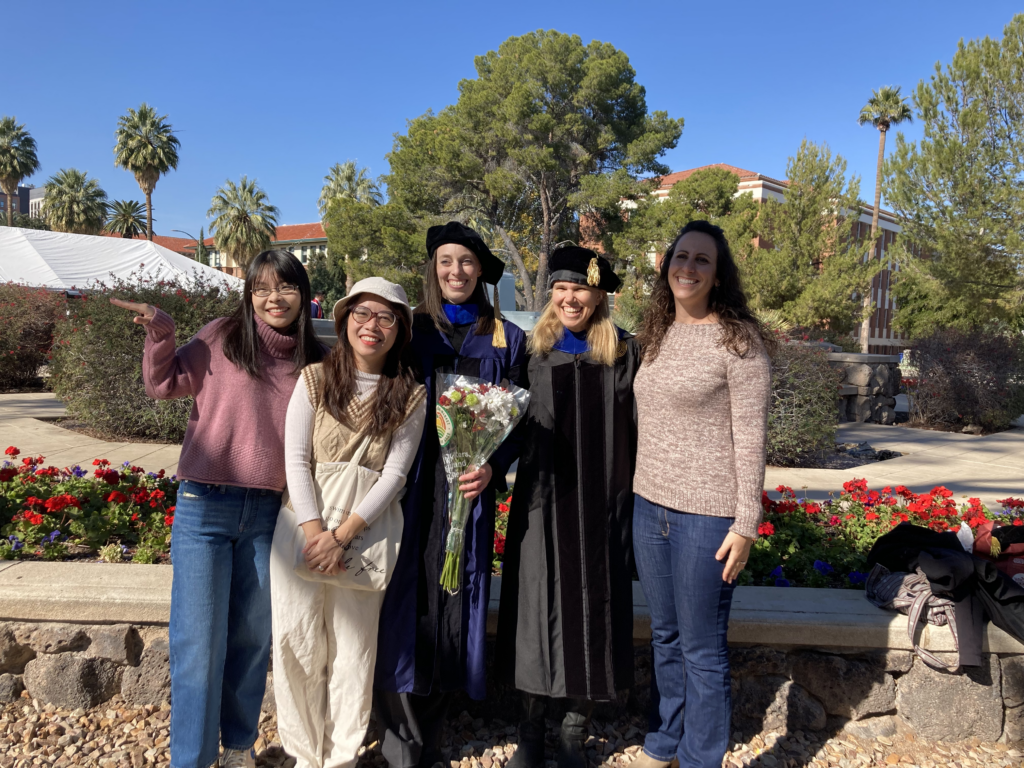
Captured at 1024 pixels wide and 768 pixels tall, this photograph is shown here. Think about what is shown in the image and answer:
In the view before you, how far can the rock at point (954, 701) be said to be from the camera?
264 centimetres

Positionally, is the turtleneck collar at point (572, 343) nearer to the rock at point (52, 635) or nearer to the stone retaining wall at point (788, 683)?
the stone retaining wall at point (788, 683)

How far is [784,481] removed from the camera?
20.9 feet

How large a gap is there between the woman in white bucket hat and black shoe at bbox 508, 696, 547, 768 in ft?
1.84

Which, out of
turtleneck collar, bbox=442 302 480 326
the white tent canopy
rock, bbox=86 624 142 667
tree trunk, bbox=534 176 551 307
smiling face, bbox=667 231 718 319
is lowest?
rock, bbox=86 624 142 667

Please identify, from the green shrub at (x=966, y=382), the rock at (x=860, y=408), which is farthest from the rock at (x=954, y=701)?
the green shrub at (x=966, y=382)

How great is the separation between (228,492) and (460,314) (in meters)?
0.98

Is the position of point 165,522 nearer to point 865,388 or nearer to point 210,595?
point 210,595

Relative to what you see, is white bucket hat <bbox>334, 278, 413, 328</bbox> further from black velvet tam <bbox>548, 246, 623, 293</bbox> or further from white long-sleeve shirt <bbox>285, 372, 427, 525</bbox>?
black velvet tam <bbox>548, 246, 623, 293</bbox>

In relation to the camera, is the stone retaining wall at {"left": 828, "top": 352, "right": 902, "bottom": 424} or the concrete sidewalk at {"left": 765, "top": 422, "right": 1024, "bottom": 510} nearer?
the concrete sidewalk at {"left": 765, "top": 422, "right": 1024, "bottom": 510}

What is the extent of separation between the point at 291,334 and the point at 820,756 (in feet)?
8.03

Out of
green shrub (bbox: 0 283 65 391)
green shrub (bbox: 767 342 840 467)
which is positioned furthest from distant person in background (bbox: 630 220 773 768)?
green shrub (bbox: 0 283 65 391)

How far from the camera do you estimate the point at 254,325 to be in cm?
226

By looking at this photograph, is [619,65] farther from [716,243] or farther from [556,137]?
[716,243]

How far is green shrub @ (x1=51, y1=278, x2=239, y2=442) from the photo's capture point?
7.34m
